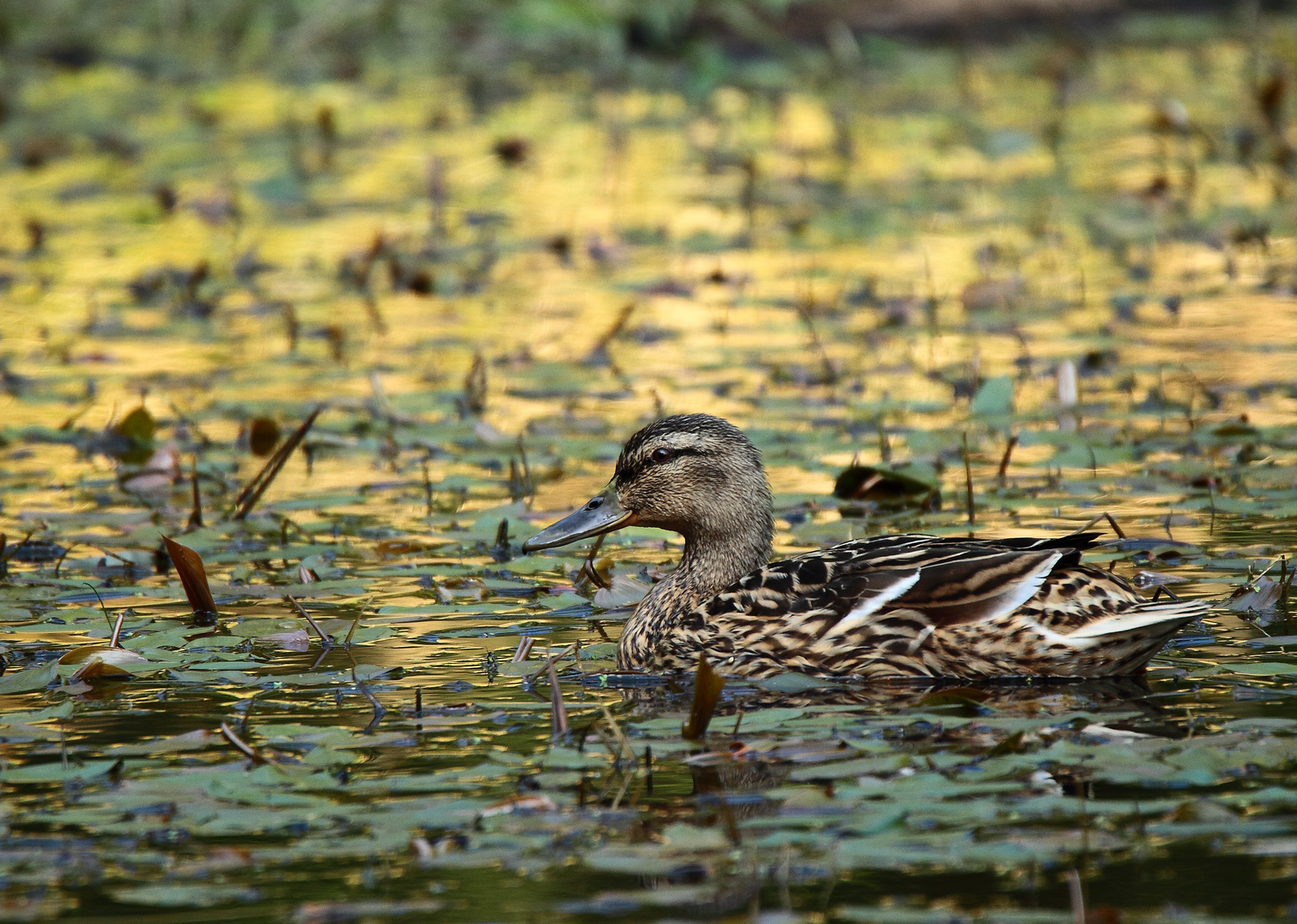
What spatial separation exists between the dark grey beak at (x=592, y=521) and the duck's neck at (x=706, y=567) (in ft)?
0.86

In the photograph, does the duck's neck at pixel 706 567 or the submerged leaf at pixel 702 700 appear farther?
the duck's neck at pixel 706 567

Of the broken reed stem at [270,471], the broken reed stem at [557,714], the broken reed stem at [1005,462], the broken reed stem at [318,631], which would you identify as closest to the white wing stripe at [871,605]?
the broken reed stem at [557,714]

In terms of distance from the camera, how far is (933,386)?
33.1ft

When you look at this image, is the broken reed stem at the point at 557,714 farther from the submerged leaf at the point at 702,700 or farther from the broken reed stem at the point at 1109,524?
the broken reed stem at the point at 1109,524

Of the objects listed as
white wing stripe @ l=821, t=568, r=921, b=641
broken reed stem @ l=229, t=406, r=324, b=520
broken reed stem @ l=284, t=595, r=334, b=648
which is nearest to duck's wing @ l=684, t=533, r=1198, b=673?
white wing stripe @ l=821, t=568, r=921, b=641

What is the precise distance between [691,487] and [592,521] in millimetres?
379

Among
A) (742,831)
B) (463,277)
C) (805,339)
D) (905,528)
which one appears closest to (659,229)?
(463,277)

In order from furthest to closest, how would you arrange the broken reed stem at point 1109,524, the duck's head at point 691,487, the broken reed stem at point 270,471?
the broken reed stem at point 270,471 < the broken reed stem at point 1109,524 < the duck's head at point 691,487

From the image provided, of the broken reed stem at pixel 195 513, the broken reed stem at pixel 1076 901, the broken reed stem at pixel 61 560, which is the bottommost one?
the broken reed stem at pixel 1076 901

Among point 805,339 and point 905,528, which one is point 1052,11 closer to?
point 805,339

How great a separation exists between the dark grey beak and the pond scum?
0.89 feet

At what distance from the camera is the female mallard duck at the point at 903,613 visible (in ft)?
19.0

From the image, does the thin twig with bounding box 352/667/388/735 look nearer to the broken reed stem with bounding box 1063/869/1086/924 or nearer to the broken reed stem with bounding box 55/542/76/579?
the broken reed stem with bounding box 55/542/76/579

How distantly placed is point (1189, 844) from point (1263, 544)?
3170mm
